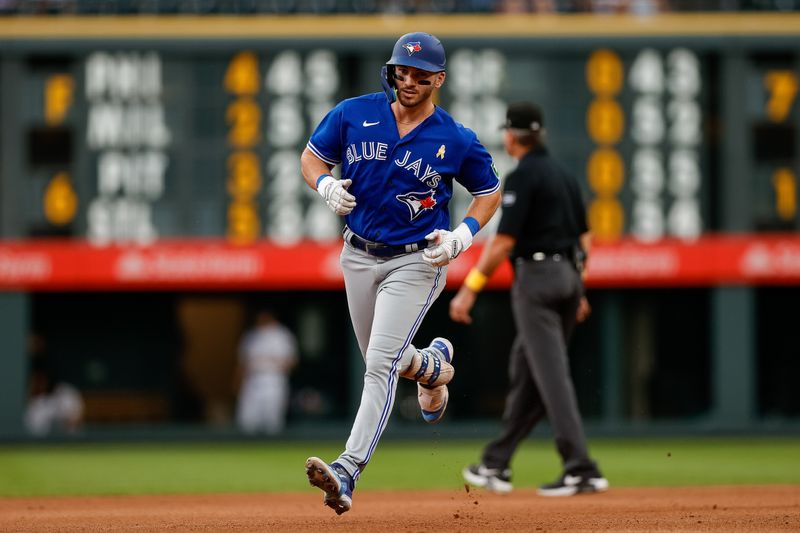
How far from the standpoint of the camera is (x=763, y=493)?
359 inches

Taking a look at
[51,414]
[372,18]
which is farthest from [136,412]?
[372,18]

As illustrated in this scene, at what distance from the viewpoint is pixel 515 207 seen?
28.6ft

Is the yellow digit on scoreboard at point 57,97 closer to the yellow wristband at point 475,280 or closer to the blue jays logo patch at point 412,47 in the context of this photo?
the yellow wristband at point 475,280

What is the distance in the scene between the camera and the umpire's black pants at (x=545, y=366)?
28.2ft

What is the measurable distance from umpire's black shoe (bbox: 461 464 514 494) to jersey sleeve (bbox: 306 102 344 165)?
2.63m

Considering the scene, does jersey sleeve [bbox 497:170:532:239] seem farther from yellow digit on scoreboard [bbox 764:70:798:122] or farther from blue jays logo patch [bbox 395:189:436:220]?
yellow digit on scoreboard [bbox 764:70:798:122]

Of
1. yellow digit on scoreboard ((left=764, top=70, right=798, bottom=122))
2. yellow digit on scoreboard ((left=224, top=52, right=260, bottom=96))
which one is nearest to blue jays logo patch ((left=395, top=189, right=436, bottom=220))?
yellow digit on scoreboard ((left=224, top=52, right=260, bottom=96))

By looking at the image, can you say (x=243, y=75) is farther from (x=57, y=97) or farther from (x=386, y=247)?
(x=386, y=247)

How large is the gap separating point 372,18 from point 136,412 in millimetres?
6135

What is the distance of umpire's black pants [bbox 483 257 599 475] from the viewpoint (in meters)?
8.61

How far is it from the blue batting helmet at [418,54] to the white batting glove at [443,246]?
2.34ft

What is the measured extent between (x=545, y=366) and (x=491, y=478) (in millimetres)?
754

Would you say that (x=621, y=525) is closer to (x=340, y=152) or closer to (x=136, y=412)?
(x=340, y=152)

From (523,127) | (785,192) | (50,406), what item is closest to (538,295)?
(523,127)
